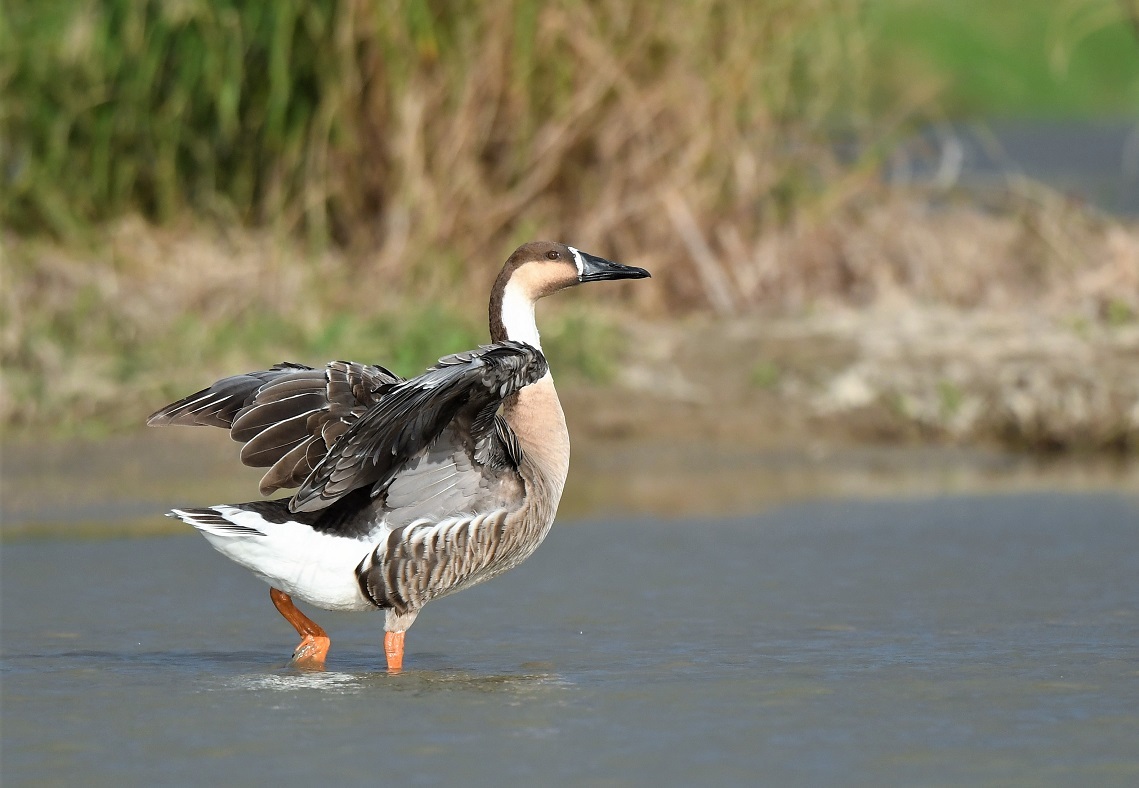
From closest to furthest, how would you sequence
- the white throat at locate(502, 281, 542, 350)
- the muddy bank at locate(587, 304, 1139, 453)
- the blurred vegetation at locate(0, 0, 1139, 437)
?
the white throat at locate(502, 281, 542, 350) < the muddy bank at locate(587, 304, 1139, 453) < the blurred vegetation at locate(0, 0, 1139, 437)

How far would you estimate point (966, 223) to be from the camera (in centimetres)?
1135

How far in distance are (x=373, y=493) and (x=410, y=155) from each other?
504 cm

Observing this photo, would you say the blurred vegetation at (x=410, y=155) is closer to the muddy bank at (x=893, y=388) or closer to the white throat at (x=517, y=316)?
the muddy bank at (x=893, y=388)

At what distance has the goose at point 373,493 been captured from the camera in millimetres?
5301

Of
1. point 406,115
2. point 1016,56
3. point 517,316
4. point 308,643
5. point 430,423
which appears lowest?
point 308,643

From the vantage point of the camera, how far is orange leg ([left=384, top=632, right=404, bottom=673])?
5336 millimetres

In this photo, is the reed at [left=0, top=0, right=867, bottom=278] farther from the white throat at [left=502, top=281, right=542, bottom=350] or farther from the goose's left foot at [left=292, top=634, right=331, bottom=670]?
the goose's left foot at [left=292, top=634, right=331, bottom=670]

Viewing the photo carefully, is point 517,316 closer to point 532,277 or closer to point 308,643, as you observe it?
point 532,277

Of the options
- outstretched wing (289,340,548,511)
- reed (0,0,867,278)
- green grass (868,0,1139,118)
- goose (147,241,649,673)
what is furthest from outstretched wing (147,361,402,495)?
green grass (868,0,1139,118)

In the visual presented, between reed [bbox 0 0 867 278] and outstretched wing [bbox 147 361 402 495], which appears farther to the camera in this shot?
reed [bbox 0 0 867 278]

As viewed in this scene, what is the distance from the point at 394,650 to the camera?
17.7ft

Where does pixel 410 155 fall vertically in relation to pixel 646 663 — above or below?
above

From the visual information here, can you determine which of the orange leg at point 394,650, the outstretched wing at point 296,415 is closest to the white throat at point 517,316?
the outstretched wing at point 296,415

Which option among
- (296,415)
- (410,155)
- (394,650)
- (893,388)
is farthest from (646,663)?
(410,155)
